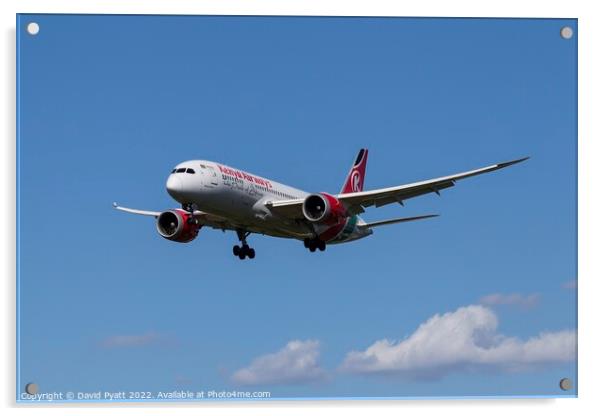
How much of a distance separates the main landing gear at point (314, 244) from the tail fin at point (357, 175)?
577cm

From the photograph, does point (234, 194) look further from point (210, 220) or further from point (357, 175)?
point (357, 175)

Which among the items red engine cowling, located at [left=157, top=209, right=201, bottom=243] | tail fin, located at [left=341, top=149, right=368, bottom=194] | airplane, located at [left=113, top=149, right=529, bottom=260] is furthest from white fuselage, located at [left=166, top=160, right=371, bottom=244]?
tail fin, located at [left=341, top=149, right=368, bottom=194]

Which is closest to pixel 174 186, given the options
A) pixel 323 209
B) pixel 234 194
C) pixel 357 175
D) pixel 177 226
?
pixel 234 194

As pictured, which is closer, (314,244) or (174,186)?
(174,186)

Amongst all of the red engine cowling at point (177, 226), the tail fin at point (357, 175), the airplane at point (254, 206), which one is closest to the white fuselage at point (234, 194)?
the airplane at point (254, 206)

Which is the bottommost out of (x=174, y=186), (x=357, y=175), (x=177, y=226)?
(x=177, y=226)

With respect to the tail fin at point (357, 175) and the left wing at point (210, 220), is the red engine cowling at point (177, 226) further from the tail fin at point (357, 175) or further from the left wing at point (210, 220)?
the tail fin at point (357, 175)

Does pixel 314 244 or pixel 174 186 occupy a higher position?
pixel 174 186

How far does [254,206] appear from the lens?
33781 mm

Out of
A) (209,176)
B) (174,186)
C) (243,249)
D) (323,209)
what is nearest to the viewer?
(174,186)

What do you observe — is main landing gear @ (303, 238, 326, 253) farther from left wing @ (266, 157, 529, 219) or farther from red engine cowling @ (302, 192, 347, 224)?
red engine cowling @ (302, 192, 347, 224)

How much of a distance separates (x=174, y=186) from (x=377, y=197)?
6368 millimetres

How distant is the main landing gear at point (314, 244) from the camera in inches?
1411

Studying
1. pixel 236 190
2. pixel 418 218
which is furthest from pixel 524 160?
pixel 236 190
